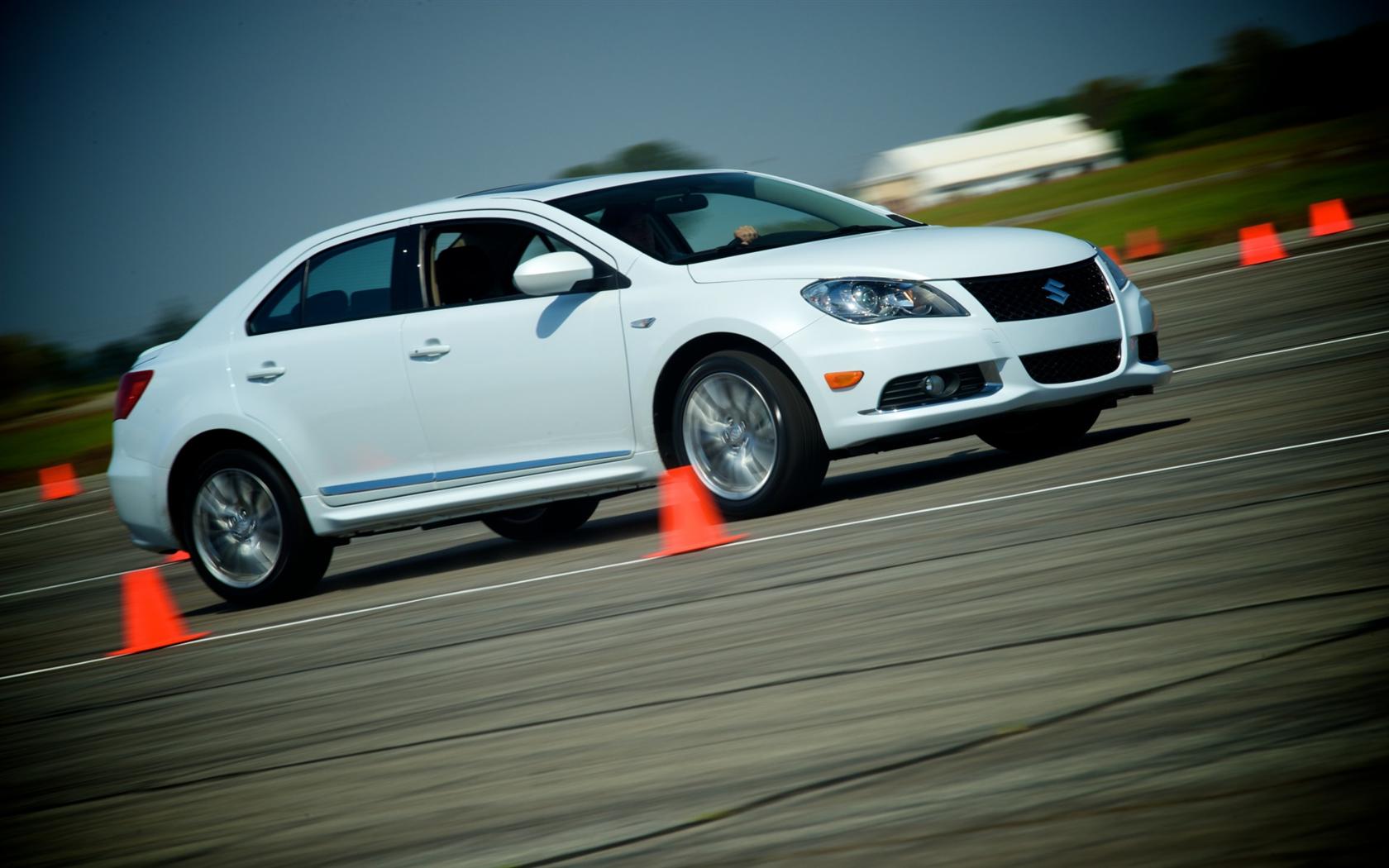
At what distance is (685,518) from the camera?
24.4ft

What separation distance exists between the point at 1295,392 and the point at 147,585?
5.93 meters

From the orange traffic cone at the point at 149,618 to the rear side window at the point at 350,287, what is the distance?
1.75 metres

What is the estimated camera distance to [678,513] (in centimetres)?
743

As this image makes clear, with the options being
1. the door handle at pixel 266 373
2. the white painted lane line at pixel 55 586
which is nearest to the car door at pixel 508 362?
the door handle at pixel 266 373

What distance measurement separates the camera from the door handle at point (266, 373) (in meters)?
8.75

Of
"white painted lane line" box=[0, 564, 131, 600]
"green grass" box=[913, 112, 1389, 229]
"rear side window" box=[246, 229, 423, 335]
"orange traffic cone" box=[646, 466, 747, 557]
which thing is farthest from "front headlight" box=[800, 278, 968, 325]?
"green grass" box=[913, 112, 1389, 229]

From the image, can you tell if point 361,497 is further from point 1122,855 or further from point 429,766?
point 1122,855

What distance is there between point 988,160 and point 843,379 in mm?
147894

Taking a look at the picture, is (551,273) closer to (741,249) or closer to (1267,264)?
(741,249)

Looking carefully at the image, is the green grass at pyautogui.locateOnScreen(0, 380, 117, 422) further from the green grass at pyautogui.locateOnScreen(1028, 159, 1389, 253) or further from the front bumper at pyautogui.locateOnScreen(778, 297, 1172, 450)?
the front bumper at pyautogui.locateOnScreen(778, 297, 1172, 450)

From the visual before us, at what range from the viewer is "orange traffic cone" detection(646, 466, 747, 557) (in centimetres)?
741

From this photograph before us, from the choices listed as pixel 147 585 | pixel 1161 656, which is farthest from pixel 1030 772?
pixel 147 585

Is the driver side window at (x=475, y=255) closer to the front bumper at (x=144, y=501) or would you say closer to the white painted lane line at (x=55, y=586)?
the front bumper at (x=144, y=501)

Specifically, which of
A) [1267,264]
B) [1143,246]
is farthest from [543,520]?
[1143,246]
